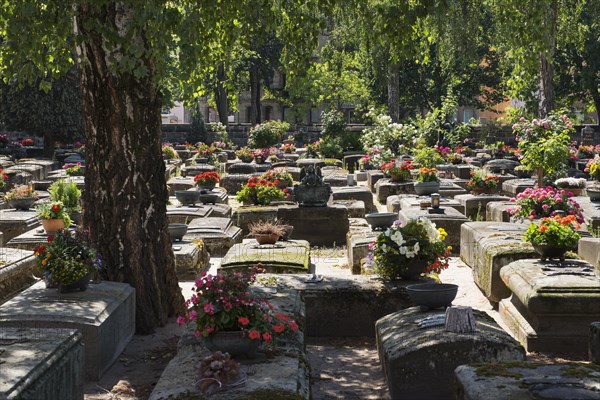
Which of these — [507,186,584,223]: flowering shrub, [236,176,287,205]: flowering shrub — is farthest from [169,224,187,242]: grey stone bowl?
[507,186,584,223]: flowering shrub

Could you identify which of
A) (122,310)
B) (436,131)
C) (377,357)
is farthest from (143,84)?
(436,131)

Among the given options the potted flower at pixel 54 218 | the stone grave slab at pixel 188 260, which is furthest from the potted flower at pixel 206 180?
the stone grave slab at pixel 188 260

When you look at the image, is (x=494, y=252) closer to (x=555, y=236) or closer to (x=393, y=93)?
(x=555, y=236)

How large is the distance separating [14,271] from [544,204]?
8091 mm

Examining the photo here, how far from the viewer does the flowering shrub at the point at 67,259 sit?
1014 centimetres

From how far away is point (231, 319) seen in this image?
744 centimetres

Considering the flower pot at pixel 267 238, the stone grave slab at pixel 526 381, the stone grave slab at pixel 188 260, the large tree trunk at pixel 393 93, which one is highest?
the large tree trunk at pixel 393 93

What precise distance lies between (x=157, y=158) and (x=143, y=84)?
0.91 m

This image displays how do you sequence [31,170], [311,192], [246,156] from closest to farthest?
1. [311,192]
2. [31,170]
3. [246,156]

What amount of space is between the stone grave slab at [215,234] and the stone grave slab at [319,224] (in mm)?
1063

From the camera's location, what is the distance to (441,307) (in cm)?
934

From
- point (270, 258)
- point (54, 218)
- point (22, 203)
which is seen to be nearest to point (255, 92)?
point (22, 203)

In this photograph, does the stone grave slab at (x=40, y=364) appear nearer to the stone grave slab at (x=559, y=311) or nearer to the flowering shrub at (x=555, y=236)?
the stone grave slab at (x=559, y=311)

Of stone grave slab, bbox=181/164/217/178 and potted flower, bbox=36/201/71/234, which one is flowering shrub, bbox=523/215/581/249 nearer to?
potted flower, bbox=36/201/71/234
